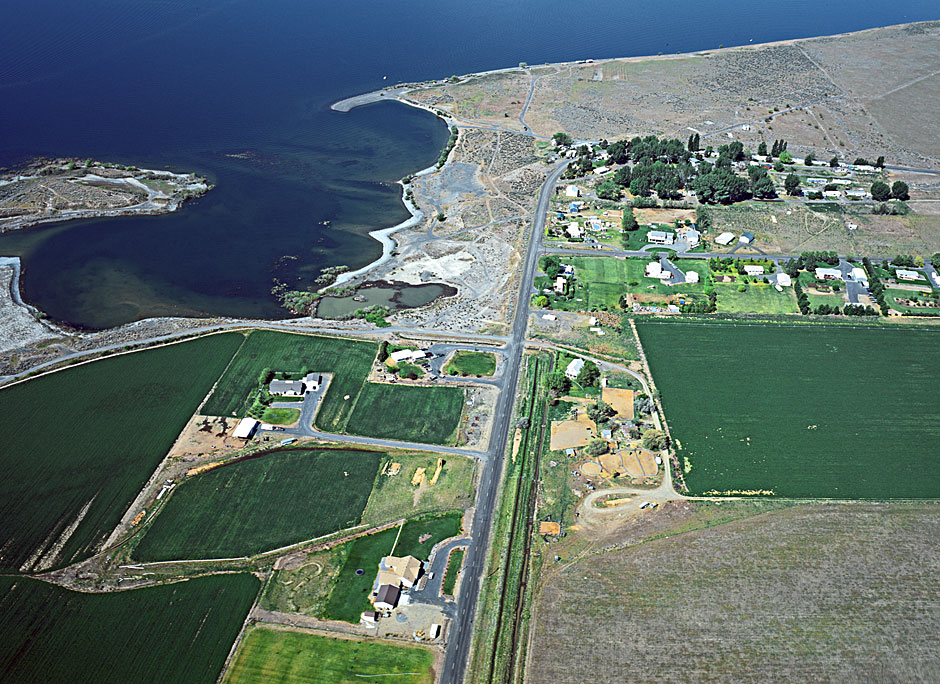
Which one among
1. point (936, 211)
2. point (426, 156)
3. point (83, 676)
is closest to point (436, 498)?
point (83, 676)

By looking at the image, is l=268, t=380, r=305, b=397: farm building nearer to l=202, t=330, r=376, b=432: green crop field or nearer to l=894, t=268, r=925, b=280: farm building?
l=202, t=330, r=376, b=432: green crop field

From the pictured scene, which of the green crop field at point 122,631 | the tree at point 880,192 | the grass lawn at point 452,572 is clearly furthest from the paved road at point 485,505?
the tree at point 880,192

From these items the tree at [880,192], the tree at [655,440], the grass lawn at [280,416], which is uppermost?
the tree at [880,192]

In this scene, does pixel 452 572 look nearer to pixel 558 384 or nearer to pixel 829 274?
pixel 558 384

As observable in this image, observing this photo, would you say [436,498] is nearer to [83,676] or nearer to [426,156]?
[83,676]

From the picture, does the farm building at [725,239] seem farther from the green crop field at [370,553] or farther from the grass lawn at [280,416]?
the grass lawn at [280,416]

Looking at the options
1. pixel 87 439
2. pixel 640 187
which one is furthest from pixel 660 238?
pixel 87 439
